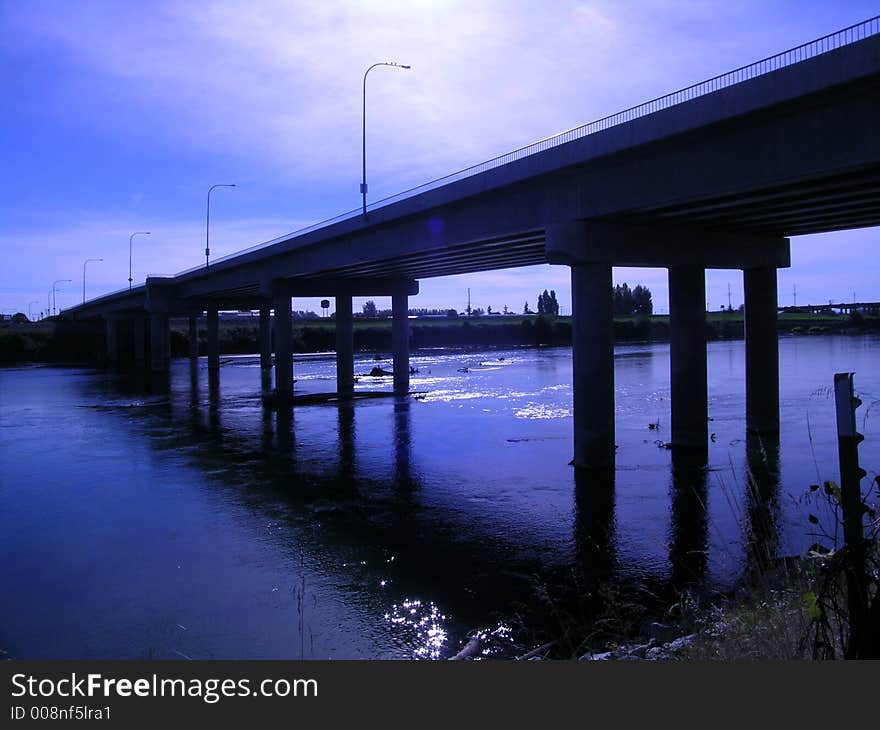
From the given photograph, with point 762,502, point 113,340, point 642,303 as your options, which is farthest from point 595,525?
point 642,303

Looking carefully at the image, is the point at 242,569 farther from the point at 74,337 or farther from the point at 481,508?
the point at 74,337

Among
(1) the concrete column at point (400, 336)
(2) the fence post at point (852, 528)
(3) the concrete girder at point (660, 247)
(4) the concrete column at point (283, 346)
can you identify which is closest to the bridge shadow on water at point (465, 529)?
(2) the fence post at point (852, 528)

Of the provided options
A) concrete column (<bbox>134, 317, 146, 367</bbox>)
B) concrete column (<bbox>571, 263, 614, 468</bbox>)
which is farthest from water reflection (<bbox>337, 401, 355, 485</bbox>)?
concrete column (<bbox>134, 317, 146, 367</bbox>)

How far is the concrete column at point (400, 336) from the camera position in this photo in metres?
49.8

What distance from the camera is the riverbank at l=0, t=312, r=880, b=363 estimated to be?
108250mm

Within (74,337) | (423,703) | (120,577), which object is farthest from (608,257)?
(74,337)

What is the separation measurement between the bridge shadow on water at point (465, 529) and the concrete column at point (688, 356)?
154 centimetres

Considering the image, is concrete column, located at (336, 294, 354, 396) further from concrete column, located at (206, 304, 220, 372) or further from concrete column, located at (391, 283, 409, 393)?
concrete column, located at (206, 304, 220, 372)

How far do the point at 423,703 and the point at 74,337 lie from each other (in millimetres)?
123527

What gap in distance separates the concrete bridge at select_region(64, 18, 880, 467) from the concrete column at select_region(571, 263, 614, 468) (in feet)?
0.14

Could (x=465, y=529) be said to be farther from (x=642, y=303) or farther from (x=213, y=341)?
(x=642, y=303)

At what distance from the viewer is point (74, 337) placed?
114m

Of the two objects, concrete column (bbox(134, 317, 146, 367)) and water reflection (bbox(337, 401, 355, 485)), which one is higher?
concrete column (bbox(134, 317, 146, 367))

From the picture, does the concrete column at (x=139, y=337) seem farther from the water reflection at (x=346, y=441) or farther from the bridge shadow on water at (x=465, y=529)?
the bridge shadow on water at (x=465, y=529)
